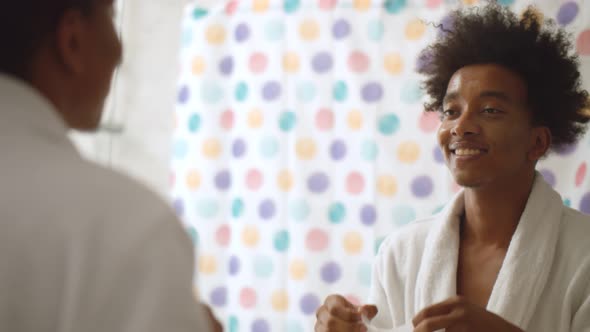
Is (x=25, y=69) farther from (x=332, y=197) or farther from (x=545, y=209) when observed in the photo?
(x=332, y=197)

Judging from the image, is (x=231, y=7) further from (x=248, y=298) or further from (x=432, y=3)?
(x=248, y=298)

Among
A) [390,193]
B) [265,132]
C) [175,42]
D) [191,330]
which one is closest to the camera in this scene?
[191,330]

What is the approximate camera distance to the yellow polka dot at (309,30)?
1658mm

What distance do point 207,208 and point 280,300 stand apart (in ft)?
1.06

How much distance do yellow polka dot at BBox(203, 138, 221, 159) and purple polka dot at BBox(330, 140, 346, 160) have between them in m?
0.33

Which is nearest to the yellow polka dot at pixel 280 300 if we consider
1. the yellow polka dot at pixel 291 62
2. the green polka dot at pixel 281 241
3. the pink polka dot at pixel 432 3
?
the green polka dot at pixel 281 241

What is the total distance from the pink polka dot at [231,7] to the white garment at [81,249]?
4.38 ft

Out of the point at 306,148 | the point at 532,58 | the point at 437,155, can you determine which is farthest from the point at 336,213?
the point at 532,58

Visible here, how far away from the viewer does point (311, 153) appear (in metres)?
1.65

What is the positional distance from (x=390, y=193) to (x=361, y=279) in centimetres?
23

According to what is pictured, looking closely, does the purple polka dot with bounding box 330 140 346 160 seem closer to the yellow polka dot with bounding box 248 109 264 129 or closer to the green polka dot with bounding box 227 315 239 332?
the yellow polka dot with bounding box 248 109 264 129

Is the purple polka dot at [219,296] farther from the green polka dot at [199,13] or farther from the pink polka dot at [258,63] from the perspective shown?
the green polka dot at [199,13]

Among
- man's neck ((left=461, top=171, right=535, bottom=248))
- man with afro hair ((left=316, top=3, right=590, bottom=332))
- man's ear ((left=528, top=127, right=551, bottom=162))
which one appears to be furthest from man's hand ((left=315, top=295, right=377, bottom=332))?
man's ear ((left=528, top=127, right=551, bottom=162))

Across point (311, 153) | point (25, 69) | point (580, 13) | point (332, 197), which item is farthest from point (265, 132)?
point (25, 69)
